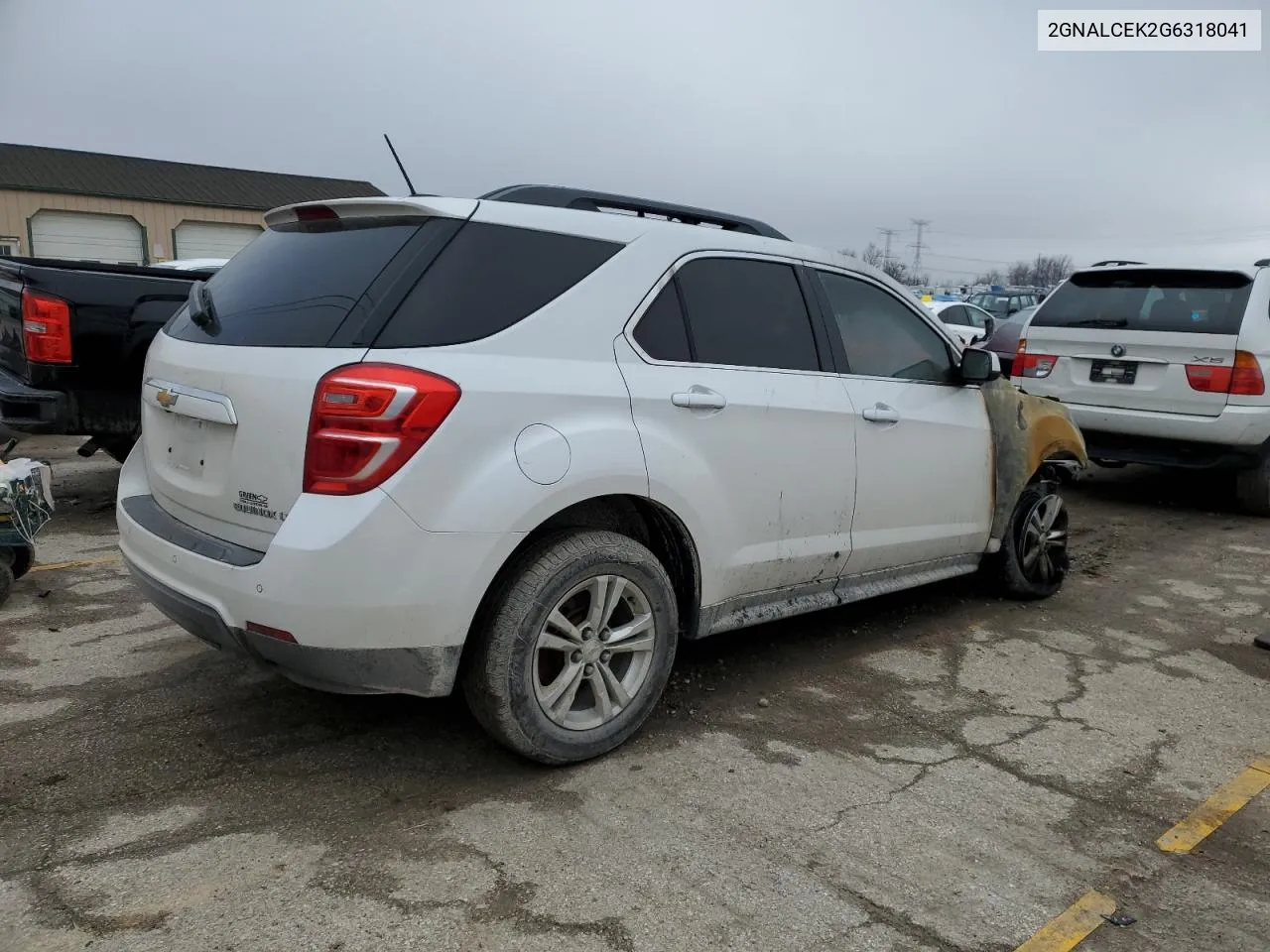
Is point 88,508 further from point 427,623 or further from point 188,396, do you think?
point 427,623

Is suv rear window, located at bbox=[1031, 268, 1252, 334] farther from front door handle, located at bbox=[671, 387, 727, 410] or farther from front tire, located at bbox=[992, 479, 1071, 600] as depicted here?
front door handle, located at bbox=[671, 387, 727, 410]

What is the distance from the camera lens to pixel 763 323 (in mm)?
3840

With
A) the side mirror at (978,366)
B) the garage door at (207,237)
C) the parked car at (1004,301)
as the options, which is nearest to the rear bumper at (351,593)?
the side mirror at (978,366)

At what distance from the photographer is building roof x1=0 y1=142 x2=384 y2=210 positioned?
35656 mm

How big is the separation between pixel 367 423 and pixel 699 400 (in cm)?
120

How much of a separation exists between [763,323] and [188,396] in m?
2.05

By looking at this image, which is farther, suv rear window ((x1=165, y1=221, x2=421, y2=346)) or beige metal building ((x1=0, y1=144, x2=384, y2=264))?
beige metal building ((x1=0, y1=144, x2=384, y2=264))

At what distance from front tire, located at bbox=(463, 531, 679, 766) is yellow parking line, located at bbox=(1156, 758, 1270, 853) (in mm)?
1637

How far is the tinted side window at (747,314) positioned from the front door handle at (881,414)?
32 cm

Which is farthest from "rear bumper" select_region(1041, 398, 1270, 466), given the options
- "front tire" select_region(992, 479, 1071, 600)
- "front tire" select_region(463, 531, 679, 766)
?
"front tire" select_region(463, 531, 679, 766)

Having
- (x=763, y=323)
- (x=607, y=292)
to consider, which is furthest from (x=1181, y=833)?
(x=607, y=292)

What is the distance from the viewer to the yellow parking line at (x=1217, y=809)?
2.99 m

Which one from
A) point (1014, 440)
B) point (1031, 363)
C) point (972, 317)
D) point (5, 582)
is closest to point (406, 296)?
point (5, 582)

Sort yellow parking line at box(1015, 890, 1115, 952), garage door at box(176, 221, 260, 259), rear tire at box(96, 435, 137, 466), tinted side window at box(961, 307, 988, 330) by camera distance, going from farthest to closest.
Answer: garage door at box(176, 221, 260, 259) → tinted side window at box(961, 307, 988, 330) → rear tire at box(96, 435, 137, 466) → yellow parking line at box(1015, 890, 1115, 952)
